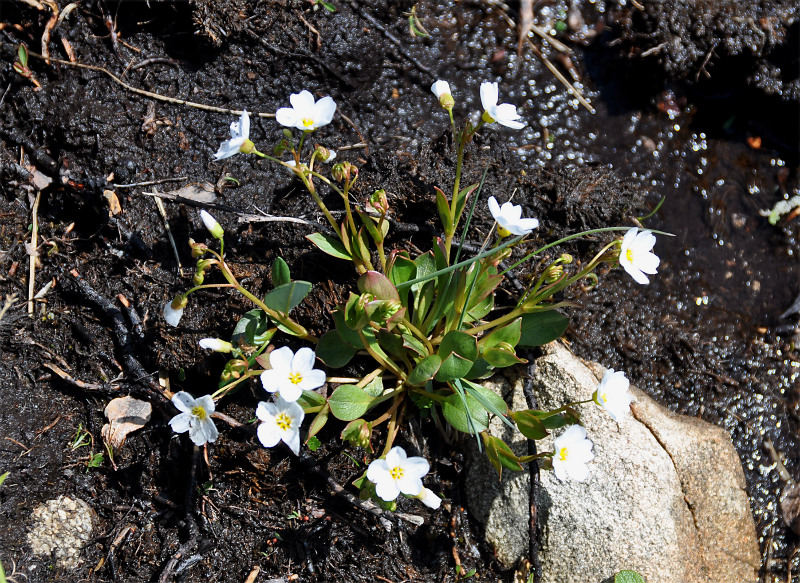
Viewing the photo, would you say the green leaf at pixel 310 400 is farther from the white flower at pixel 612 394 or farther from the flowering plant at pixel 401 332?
the white flower at pixel 612 394

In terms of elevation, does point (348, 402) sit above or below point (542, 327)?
below

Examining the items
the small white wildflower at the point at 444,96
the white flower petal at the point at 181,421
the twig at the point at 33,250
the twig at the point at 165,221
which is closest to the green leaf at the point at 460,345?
the small white wildflower at the point at 444,96

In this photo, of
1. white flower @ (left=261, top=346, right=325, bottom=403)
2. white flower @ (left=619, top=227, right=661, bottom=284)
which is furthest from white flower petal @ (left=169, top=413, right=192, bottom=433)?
white flower @ (left=619, top=227, right=661, bottom=284)

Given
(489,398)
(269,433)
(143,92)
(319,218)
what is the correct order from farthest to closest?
(143,92), (319,218), (489,398), (269,433)

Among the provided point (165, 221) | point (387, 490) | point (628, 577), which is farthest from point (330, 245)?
point (628, 577)

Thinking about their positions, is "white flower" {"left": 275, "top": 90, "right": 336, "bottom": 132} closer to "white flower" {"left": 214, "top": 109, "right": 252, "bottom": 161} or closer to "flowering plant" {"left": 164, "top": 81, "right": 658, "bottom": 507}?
"flowering plant" {"left": 164, "top": 81, "right": 658, "bottom": 507}

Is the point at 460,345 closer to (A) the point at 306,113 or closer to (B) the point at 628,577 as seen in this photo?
(A) the point at 306,113
